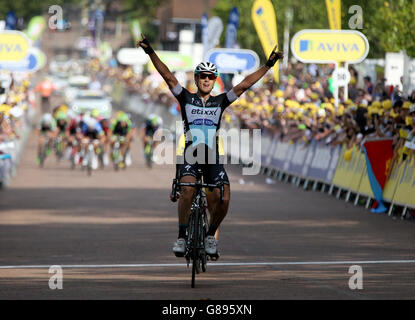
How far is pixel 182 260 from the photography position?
1416 centimetres

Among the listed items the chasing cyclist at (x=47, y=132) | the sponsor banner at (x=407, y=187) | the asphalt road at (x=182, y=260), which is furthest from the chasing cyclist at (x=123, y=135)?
the sponsor banner at (x=407, y=187)

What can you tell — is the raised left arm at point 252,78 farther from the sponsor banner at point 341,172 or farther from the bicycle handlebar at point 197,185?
the sponsor banner at point 341,172

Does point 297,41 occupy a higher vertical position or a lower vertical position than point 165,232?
higher

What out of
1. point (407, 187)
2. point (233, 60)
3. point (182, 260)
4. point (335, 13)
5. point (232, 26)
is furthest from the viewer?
point (232, 26)

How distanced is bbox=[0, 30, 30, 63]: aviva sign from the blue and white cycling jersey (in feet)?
77.4

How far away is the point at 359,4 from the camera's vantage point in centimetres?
3238

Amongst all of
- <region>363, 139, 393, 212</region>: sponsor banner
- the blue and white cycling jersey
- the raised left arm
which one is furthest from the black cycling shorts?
<region>363, 139, 393, 212</region>: sponsor banner

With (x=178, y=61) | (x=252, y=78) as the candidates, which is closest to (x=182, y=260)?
(x=252, y=78)

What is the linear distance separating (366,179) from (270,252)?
7.58 metres

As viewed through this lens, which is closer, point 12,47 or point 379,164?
point 379,164

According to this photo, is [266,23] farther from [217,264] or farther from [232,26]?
[217,264]

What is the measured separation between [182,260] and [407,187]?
614 cm

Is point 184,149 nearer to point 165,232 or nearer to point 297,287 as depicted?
point 297,287
